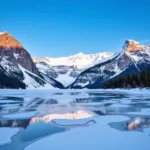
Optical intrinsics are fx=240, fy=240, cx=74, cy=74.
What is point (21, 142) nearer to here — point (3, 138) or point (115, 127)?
point (3, 138)

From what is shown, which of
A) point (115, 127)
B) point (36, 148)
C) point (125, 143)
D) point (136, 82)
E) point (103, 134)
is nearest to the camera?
point (36, 148)

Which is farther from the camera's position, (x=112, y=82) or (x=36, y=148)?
(x=112, y=82)

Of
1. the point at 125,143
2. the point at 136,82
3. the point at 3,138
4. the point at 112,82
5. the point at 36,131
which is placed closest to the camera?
the point at 125,143

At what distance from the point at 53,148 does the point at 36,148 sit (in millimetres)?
768

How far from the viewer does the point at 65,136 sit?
1326 cm

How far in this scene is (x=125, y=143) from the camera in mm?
11750

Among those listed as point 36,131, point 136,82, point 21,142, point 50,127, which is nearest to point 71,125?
point 50,127

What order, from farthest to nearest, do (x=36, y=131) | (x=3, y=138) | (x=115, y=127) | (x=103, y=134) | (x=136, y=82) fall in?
(x=136, y=82)
(x=115, y=127)
(x=36, y=131)
(x=103, y=134)
(x=3, y=138)

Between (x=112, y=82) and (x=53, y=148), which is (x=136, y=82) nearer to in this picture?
(x=112, y=82)

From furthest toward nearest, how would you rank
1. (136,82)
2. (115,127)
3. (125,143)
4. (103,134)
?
(136,82) → (115,127) → (103,134) → (125,143)

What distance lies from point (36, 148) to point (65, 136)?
2678 millimetres

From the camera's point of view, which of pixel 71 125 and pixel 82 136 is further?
pixel 71 125

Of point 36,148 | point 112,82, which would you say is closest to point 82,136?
point 36,148

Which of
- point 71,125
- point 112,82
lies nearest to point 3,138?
point 71,125
